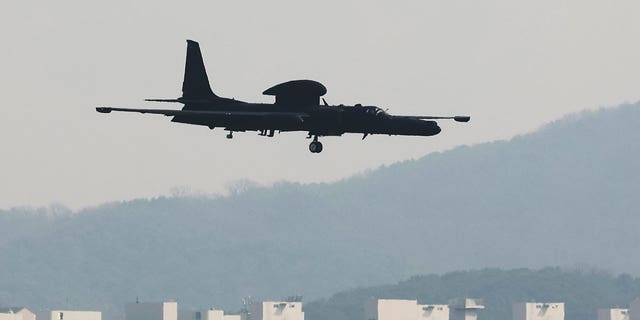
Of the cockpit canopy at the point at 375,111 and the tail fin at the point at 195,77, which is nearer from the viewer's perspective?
the cockpit canopy at the point at 375,111

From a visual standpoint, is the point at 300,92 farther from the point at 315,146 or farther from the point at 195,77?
the point at 195,77

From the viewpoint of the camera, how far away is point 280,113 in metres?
108

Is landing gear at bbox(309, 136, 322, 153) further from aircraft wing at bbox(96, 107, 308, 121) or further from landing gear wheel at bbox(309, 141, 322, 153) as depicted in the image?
aircraft wing at bbox(96, 107, 308, 121)

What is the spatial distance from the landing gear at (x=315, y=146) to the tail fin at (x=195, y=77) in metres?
10.7

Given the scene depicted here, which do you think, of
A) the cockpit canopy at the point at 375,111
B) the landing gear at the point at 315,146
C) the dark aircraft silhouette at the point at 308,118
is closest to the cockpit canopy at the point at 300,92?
the dark aircraft silhouette at the point at 308,118

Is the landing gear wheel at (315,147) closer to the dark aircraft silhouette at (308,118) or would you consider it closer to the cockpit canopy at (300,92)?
the dark aircraft silhouette at (308,118)

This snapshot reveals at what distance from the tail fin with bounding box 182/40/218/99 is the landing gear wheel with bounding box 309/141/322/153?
36.0ft

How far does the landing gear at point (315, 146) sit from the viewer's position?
107419mm

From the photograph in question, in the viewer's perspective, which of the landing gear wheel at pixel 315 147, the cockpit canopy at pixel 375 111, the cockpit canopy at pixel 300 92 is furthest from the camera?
the cockpit canopy at pixel 375 111

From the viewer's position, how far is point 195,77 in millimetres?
118188

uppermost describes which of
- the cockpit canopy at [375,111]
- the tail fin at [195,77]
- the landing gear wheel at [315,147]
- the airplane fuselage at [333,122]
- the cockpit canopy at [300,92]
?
the tail fin at [195,77]

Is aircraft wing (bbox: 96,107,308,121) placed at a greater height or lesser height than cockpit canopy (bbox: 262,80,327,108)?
lesser

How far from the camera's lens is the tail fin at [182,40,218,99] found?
117062 millimetres

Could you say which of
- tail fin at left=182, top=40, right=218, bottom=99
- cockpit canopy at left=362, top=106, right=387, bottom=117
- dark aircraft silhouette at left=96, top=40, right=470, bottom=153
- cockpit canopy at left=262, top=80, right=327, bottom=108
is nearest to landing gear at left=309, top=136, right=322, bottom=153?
dark aircraft silhouette at left=96, top=40, right=470, bottom=153
